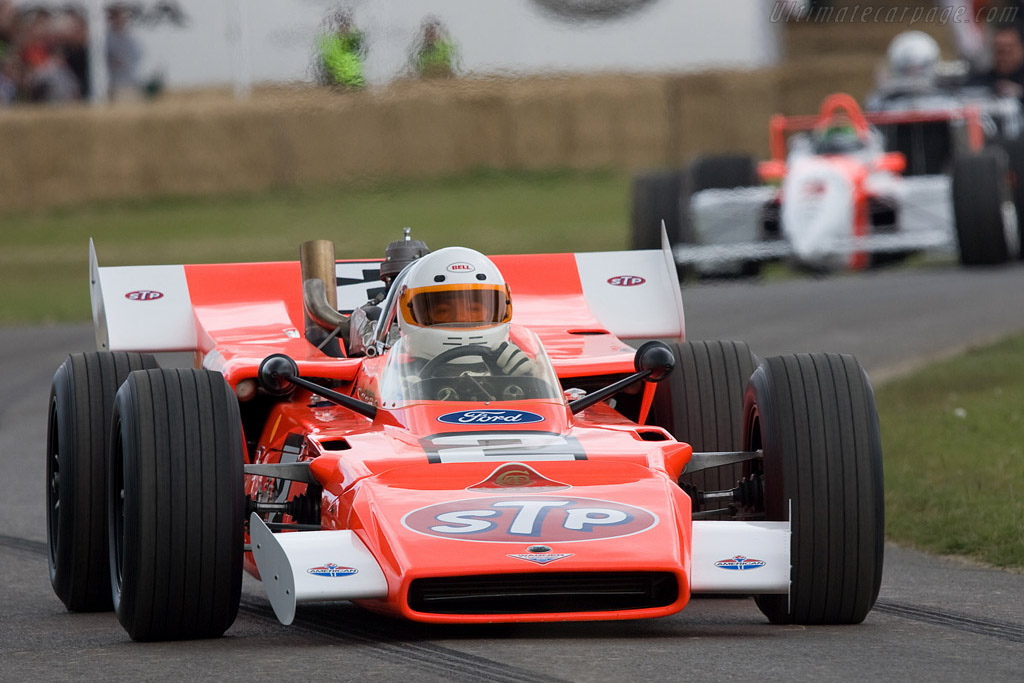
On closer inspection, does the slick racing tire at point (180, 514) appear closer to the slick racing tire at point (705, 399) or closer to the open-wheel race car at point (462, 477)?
the open-wheel race car at point (462, 477)

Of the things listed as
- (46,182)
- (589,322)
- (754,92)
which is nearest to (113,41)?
(46,182)

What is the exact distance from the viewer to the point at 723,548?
594 centimetres

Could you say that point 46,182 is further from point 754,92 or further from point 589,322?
point 589,322

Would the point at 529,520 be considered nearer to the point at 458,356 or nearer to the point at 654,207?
the point at 458,356

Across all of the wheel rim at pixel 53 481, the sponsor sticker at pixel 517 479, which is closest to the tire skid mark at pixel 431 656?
the sponsor sticker at pixel 517 479

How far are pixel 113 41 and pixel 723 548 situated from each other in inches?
1082

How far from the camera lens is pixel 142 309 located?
8.55m

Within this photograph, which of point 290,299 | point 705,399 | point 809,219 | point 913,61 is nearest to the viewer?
point 705,399

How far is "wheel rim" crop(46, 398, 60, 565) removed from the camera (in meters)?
7.33

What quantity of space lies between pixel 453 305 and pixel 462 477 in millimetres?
1040

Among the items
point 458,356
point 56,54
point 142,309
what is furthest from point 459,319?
point 56,54

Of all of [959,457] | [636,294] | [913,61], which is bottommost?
[959,457]

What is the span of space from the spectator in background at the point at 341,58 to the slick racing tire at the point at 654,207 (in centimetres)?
428

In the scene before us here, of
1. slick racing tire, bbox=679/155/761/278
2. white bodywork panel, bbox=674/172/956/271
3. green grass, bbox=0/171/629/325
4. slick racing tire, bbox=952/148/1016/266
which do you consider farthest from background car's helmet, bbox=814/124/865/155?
green grass, bbox=0/171/629/325
